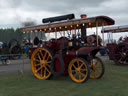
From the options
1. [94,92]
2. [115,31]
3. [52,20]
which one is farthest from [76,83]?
[115,31]

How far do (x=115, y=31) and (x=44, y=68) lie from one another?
325 inches

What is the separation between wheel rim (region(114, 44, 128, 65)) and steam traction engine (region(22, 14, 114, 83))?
4056 mm

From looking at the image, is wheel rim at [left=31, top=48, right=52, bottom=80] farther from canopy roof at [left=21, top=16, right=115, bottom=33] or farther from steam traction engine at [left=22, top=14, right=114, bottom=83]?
canopy roof at [left=21, top=16, right=115, bottom=33]

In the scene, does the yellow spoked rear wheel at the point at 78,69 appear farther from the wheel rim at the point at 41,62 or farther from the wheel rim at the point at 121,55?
the wheel rim at the point at 121,55

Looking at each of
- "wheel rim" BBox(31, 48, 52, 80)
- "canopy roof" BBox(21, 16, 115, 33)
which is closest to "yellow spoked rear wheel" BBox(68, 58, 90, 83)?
"wheel rim" BBox(31, 48, 52, 80)

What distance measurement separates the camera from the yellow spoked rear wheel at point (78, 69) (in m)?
5.66

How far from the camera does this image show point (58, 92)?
4.77 meters

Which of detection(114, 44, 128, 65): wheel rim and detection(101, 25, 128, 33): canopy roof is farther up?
detection(101, 25, 128, 33): canopy roof

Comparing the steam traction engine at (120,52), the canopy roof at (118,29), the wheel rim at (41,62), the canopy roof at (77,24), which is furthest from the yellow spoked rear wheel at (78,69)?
the canopy roof at (118,29)

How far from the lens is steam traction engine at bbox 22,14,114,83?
239 inches

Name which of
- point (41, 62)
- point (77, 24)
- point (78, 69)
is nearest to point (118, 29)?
point (77, 24)

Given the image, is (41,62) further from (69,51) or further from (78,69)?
(78,69)

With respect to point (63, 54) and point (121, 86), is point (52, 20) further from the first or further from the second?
point (121, 86)

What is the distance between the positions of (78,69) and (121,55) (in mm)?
5482
